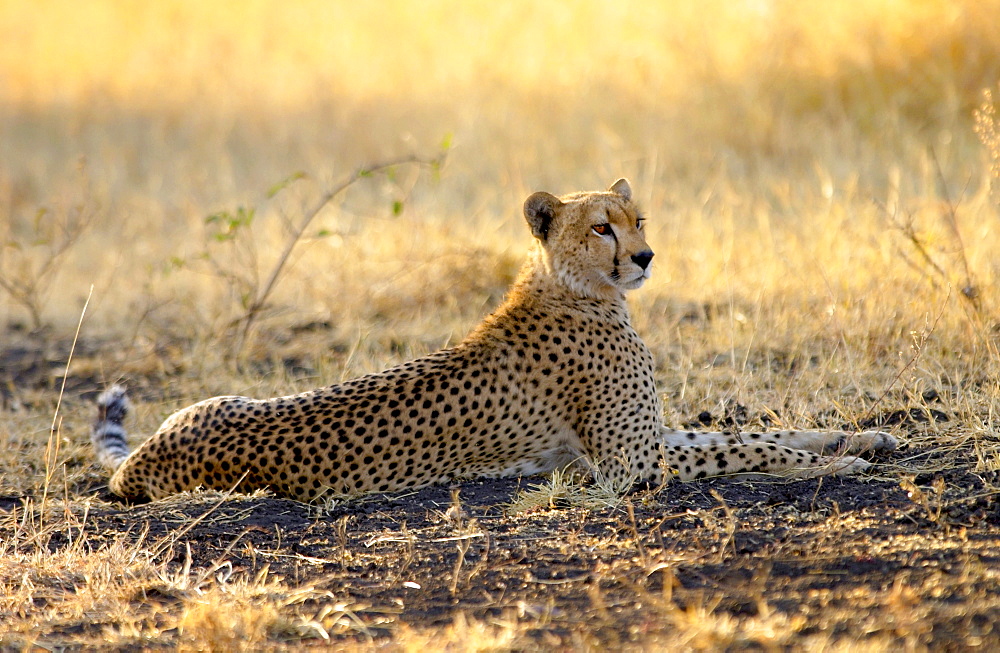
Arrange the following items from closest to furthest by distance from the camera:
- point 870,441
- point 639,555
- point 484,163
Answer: point 639,555
point 870,441
point 484,163

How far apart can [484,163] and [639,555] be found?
235 inches

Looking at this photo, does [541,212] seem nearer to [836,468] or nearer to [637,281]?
[637,281]

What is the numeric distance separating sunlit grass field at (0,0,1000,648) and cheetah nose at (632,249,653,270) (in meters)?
0.72

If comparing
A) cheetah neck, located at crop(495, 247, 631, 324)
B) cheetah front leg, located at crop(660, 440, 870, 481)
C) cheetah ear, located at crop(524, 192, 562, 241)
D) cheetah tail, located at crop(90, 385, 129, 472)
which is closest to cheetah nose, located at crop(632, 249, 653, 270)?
cheetah neck, located at crop(495, 247, 631, 324)

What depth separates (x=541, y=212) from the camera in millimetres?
3910

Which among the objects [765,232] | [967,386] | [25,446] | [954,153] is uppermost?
[954,153]

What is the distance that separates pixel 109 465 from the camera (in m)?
→ 4.07

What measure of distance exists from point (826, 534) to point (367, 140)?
745 cm

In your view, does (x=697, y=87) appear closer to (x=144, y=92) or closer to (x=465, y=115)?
(x=465, y=115)

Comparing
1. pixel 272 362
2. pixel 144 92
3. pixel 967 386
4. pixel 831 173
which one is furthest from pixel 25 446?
pixel 144 92

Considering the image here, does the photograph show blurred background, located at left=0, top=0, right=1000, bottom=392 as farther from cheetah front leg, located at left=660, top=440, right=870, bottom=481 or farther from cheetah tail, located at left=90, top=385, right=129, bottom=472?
cheetah tail, located at left=90, top=385, right=129, bottom=472

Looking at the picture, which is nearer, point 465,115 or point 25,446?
point 25,446

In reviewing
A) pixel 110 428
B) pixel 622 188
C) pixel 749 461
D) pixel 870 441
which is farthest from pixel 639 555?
pixel 110 428

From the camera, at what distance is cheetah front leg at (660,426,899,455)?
11.9 feet
